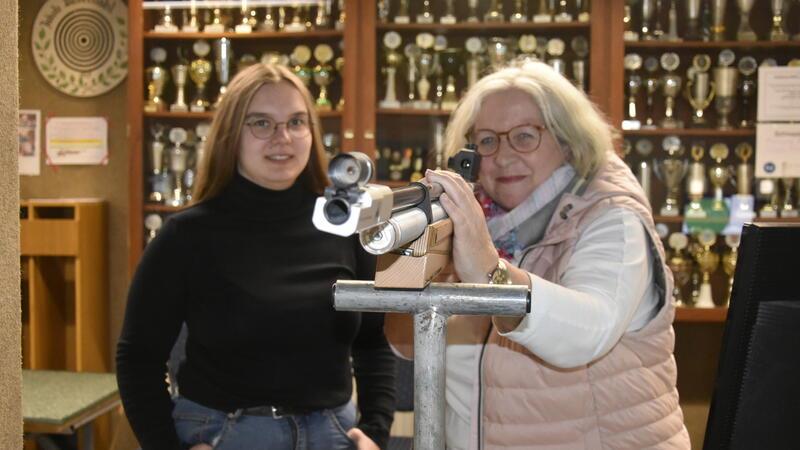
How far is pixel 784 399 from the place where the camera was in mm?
774

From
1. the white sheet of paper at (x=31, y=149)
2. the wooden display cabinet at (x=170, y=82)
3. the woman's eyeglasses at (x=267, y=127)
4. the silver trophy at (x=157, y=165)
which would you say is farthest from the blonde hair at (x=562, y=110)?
the white sheet of paper at (x=31, y=149)

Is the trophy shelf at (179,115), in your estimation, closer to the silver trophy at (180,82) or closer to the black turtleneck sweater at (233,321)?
the silver trophy at (180,82)

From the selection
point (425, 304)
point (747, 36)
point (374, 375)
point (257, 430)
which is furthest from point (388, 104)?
point (425, 304)

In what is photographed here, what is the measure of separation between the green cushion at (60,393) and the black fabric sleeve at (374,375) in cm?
122

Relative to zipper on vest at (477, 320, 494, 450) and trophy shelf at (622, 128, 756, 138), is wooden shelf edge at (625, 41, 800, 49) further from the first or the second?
zipper on vest at (477, 320, 494, 450)

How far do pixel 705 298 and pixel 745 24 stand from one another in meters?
1.20

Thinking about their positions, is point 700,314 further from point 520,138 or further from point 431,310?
point 431,310

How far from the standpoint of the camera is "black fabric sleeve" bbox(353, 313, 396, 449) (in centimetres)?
179

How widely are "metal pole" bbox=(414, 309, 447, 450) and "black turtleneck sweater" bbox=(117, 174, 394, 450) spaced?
98cm

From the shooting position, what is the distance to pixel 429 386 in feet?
2.21

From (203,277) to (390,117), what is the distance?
2068 millimetres

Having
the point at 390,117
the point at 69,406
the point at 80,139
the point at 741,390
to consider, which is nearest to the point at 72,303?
the point at 80,139

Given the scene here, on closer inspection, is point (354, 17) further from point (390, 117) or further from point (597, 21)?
point (597, 21)

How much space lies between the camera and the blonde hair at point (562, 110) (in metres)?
1.46
